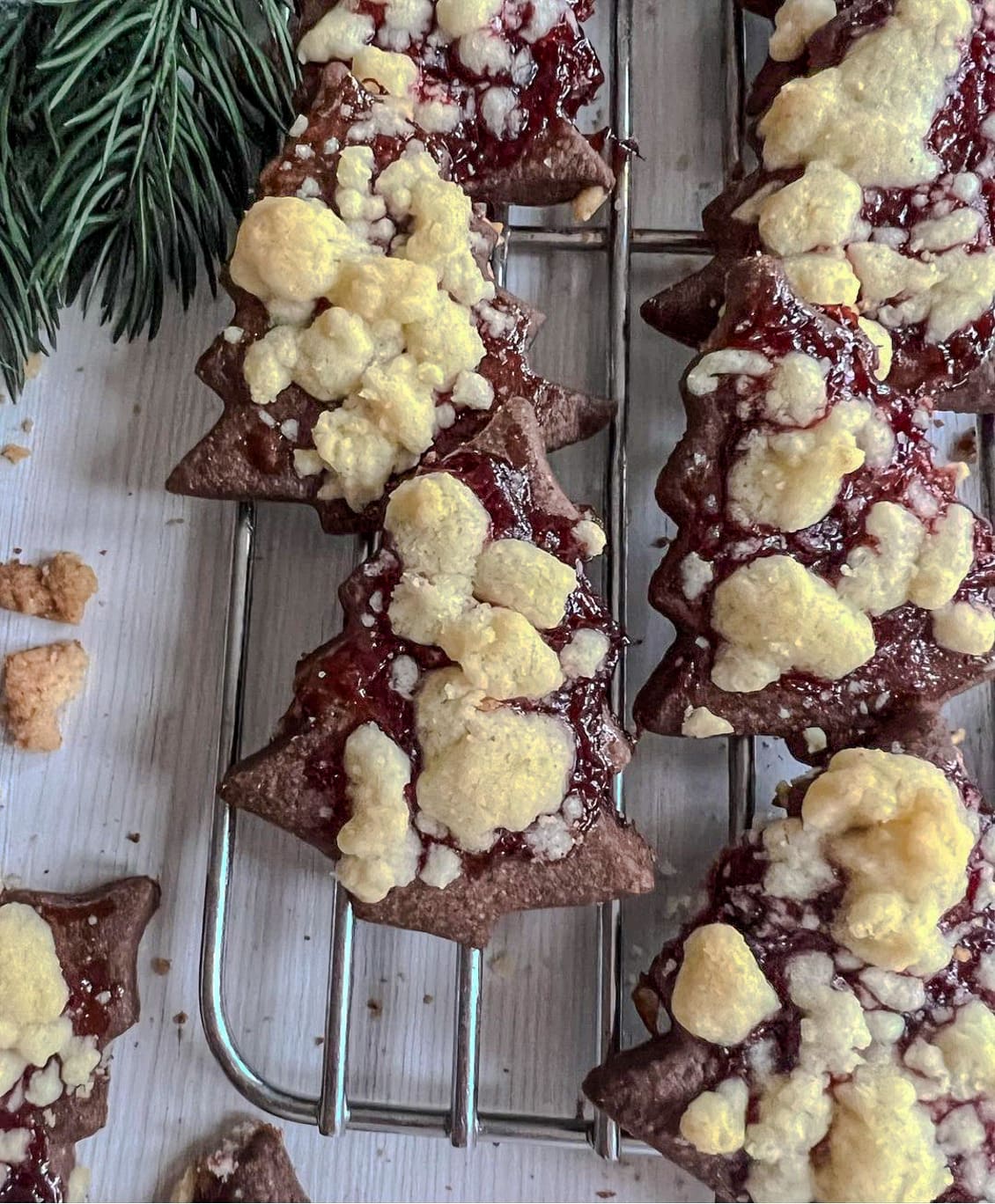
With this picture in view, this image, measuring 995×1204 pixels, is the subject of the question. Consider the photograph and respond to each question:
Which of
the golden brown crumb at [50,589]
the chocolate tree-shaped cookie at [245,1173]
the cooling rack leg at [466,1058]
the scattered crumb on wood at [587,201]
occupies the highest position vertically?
the scattered crumb on wood at [587,201]

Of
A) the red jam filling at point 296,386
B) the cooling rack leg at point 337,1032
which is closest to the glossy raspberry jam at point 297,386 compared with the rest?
the red jam filling at point 296,386

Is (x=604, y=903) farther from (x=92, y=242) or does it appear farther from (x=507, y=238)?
(x=92, y=242)

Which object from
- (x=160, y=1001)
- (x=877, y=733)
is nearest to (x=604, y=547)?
(x=877, y=733)

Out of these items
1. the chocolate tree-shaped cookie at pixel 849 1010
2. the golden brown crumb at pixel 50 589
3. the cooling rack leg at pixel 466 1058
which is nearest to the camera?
the chocolate tree-shaped cookie at pixel 849 1010

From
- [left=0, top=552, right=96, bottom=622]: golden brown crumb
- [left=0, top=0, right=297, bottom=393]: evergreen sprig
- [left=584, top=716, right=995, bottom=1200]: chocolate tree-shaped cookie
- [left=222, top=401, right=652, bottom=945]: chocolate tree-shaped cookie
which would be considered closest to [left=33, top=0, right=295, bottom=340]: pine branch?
[left=0, top=0, right=297, bottom=393]: evergreen sprig

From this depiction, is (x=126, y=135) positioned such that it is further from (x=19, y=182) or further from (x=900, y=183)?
(x=900, y=183)

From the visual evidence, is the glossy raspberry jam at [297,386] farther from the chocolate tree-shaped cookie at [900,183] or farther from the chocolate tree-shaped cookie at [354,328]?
the chocolate tree-shaped cookie at [900,183]
